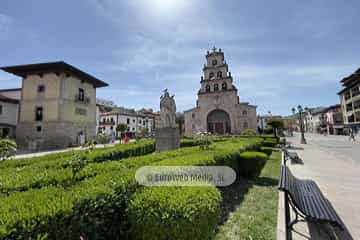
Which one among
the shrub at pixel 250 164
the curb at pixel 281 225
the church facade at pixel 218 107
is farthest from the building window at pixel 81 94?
the curb at pixel 281 225

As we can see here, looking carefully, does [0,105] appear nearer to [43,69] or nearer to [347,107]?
[43,69]

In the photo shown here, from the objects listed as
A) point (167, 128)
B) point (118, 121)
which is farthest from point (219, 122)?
point (167, 128)

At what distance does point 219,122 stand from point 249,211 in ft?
105

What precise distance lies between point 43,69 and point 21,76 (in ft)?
11.2

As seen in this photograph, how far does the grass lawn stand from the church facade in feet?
88.7

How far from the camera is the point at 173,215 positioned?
1.96 m

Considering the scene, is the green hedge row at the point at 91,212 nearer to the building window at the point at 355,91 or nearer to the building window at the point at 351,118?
the building window at the point at 355,91

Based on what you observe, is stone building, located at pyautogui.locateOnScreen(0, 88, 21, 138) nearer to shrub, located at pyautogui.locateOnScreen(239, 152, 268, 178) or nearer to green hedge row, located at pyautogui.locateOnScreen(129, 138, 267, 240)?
shrub, located at pyautogui.locateOnScreen(239, 152, 268, 178)

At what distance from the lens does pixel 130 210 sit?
2244mm

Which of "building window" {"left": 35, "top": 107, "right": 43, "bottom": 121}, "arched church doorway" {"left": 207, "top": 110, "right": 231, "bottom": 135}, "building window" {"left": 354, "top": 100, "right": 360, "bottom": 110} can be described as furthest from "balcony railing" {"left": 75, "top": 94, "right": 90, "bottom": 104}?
"building window" {"left": 354, "top": 100, "right": 360, "bottom": 110}

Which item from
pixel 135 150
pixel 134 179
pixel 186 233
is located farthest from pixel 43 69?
pixel 186 233

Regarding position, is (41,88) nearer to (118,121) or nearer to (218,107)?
(118,121)

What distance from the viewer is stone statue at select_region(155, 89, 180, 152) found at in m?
9.30

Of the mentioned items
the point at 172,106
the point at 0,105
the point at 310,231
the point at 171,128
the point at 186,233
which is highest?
the point at 0,105
